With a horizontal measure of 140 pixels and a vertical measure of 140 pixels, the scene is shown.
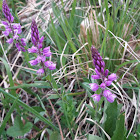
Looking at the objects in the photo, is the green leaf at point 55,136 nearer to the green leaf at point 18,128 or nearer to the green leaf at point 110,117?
the green leaf at point 18,128

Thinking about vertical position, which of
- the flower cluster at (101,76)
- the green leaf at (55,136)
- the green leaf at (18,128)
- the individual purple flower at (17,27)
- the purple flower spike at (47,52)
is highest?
the individual purple flower at (17,27)

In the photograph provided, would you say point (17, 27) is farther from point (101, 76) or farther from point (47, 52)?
point (101, 76)

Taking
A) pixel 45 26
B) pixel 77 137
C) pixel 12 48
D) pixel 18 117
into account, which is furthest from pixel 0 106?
pixel 45 26

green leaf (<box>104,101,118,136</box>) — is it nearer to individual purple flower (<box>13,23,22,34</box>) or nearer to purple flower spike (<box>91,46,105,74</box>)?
purple flower spike (<box>91,46,105,74</box>)

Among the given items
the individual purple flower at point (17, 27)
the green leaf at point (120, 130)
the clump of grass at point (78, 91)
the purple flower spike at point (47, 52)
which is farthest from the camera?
the individual purple flower at point (17, 27)

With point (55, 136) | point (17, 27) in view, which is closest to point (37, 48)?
point (17, 27)

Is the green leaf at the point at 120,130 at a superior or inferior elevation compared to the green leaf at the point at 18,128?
superior

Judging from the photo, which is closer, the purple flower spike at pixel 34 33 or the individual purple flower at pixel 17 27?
the purple flower spike at pixel 34 33

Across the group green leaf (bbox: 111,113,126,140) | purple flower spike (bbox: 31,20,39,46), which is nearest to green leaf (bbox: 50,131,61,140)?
green leaf (bbox: 111,113,126,140)

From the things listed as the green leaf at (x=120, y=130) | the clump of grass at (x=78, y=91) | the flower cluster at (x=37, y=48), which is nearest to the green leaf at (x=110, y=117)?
the clump of grass at (x=78, y=91)

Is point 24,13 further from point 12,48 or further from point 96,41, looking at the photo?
point 96,41

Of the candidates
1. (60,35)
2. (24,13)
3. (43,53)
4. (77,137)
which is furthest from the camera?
(24,13)
